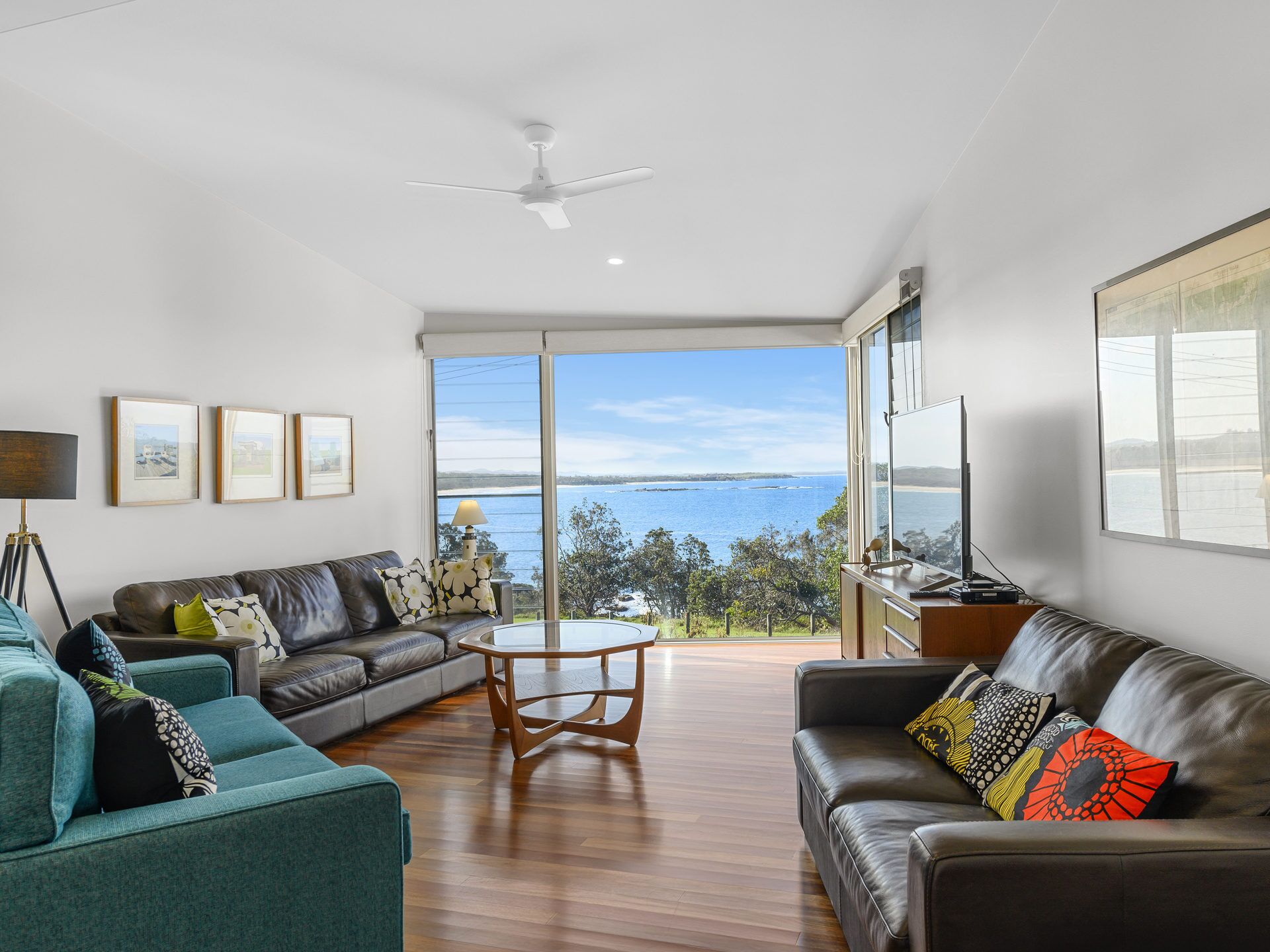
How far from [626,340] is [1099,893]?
558cm

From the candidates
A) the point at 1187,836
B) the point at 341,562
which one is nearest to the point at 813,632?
the point at 341,562

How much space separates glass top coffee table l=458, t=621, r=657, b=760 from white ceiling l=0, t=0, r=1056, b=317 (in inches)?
87.3

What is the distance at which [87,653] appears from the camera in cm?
236

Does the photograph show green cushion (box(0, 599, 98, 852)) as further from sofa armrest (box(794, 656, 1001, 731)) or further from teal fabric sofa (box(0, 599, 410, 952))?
sofa armrest (box(794, 656, 1001, 731))

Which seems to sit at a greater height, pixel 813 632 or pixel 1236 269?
pixel 1236 269

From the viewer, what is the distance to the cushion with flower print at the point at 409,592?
5105 millimetres

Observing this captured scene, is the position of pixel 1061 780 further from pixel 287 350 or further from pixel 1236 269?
pixel 287 350

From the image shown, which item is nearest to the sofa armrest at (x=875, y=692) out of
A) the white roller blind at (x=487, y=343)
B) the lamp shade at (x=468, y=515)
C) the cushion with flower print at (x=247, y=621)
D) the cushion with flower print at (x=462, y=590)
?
the cushion with flower print at (x=247, y=621)

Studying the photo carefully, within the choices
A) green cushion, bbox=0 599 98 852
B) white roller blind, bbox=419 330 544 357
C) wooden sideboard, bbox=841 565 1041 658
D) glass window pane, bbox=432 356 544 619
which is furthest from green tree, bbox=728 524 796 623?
green cushion, bbox=0 599 98 852

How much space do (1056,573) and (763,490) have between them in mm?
5341

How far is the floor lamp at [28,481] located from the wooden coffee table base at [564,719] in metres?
1.79

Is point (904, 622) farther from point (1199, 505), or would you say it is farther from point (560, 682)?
point (560, 682)

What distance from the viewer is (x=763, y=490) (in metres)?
8.41

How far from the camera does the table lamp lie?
6012 millimetres
